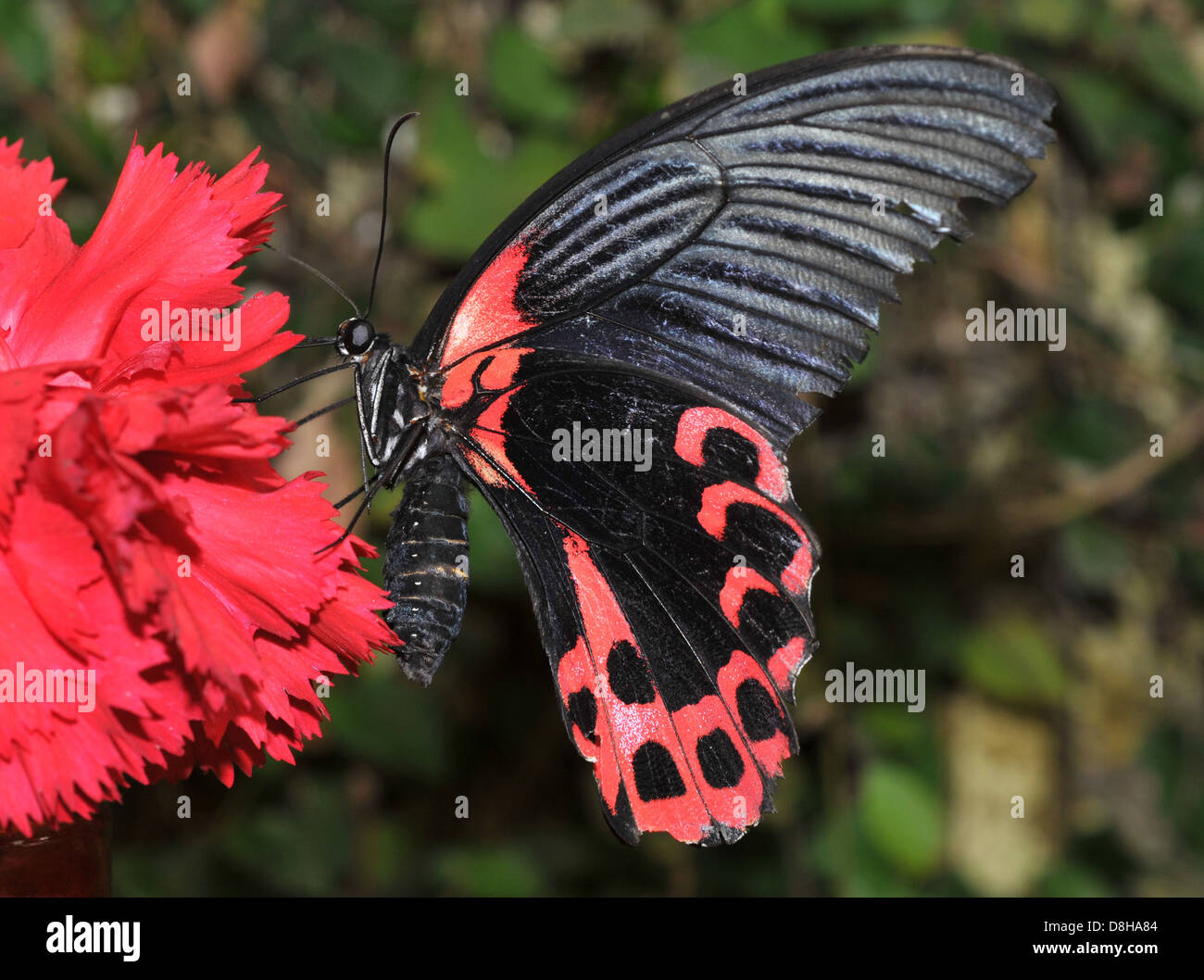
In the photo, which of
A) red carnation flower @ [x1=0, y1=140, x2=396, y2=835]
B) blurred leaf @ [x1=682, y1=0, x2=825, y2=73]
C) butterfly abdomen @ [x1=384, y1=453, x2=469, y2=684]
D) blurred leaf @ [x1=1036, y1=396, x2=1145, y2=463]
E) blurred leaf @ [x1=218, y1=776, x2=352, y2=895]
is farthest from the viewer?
blurred leaf @ [x1=1036, y1=396, x2=1145, y2=463]

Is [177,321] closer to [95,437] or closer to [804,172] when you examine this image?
[95,437]

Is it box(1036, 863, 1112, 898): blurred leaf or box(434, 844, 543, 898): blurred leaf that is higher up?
box(434, 844, 543, 898): blurred leaf

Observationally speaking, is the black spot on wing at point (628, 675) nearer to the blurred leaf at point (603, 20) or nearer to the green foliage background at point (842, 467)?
the green foliage background at point (842, 467)

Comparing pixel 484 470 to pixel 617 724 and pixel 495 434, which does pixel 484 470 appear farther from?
pixel 617 724

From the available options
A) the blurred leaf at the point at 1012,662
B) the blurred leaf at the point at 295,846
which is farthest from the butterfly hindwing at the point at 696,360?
the blurred leaf at the point at 1012,662

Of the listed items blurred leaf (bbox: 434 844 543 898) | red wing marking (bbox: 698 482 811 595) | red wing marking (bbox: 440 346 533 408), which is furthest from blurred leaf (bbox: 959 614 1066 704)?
red wing marking (bbox: 440 346 533 408)

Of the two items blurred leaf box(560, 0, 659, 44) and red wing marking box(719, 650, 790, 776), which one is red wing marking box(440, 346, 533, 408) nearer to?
red wing marking box(719, 650, 790, 776)

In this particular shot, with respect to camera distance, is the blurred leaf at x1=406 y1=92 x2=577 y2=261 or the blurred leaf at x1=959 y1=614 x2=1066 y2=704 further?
the blurred leaf at x1=959 y1=614 x2=1066 y2=704
